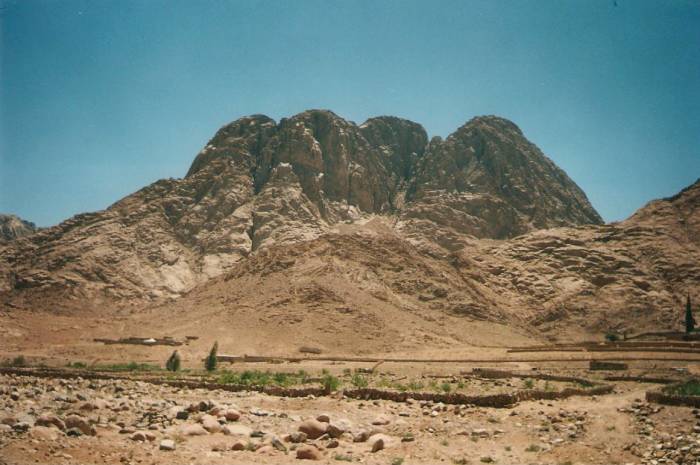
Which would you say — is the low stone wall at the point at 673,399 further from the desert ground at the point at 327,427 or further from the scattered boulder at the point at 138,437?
the scattered boulder at the point at 138,437

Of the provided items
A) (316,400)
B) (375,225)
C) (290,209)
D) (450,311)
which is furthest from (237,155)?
(316,400)

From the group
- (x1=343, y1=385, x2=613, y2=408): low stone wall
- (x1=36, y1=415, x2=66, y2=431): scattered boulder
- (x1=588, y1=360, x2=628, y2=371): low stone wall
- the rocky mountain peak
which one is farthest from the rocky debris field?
the rocky mountain peak

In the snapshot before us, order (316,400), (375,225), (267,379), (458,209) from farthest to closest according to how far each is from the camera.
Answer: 1. (458,209)
2. (375,225)
3. (267,379)
4. (316,400)

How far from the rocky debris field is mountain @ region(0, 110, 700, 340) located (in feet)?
117

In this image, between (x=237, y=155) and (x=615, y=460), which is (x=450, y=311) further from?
(x=237, y=155)

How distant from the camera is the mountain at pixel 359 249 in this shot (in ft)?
214

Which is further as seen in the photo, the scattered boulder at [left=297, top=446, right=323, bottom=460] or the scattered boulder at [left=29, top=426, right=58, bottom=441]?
the scattered boulder at [left=297, top=446, right=323, bottom=460]

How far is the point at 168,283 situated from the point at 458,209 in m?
A: 61.8

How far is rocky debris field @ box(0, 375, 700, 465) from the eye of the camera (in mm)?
11688

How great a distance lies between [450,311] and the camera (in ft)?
223

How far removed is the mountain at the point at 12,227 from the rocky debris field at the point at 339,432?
148143 millimetres

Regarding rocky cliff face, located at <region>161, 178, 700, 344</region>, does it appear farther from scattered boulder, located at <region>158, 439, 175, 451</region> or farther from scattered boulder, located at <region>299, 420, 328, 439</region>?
scattered boulder, located at <region>158, 439, 175, 451</region>

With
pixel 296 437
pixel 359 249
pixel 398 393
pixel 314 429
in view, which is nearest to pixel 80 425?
pixel 296 437

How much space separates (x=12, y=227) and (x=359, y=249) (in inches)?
4527
